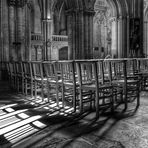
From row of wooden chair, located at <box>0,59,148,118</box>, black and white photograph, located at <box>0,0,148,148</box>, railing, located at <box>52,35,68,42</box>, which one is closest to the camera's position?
black and white photograph, located at <box>0,0,148,148</box>

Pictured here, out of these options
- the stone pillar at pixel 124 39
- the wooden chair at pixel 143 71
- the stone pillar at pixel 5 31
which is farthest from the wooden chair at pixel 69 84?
the stone pillar at pixel 124 39

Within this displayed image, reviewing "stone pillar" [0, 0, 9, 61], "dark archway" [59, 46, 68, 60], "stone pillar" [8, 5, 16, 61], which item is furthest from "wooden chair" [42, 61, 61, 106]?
"dark archway" [59, 46, 68, 60]

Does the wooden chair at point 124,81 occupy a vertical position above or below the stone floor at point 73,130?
above

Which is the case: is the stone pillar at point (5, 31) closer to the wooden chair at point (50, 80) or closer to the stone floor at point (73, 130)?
the wooden chair at point (50, 80)

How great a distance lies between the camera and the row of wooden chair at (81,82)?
3.81 m

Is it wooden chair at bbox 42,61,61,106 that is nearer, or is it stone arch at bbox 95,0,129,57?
wooden chair at bbox 42,61,61,106

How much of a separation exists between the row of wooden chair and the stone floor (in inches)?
14.2

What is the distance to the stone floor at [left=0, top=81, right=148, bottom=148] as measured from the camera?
7.74 feet

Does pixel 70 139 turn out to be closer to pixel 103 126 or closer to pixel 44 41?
pixel 103 126

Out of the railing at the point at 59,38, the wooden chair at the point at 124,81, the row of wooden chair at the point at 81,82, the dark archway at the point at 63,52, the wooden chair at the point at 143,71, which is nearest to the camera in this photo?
the row of wooden chair at the point at 81,82

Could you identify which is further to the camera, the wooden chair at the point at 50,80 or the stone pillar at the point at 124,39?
the stone pillar at the point at 124,39

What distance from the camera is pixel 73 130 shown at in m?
2.80

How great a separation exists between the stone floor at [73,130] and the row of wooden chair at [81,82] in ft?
1.18

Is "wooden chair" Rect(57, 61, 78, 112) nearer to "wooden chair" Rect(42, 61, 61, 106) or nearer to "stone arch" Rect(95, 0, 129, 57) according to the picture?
"wooden chair" Rect(42, 61, 61, 106)
